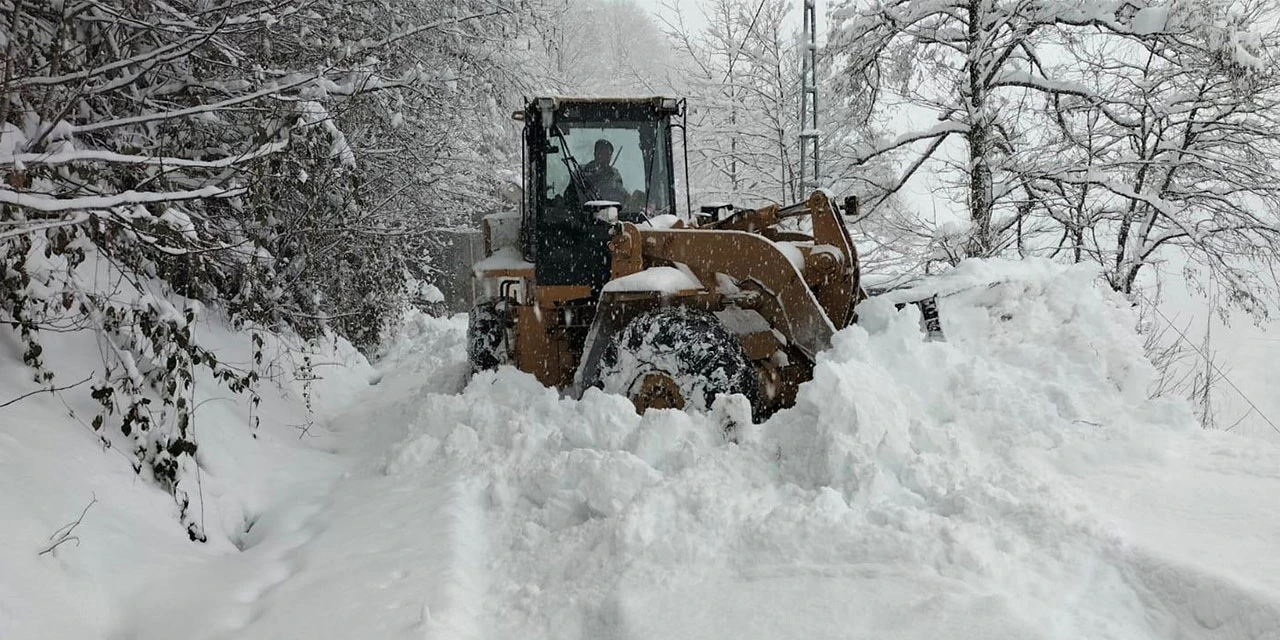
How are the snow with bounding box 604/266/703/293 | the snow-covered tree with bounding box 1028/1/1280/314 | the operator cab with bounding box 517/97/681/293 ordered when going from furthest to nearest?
the snow-covered tree with bounding box 1028/1/1280/314 < the operator cab with bounding box 517/97/681/293 < the snow with bounding box 604/266/703/293

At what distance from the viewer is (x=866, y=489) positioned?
3.74 m

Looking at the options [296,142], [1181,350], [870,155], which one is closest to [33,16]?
[296,142]

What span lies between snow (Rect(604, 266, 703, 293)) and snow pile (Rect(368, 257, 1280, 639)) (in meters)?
0.83

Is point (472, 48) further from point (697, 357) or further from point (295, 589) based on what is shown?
point (295, 589)

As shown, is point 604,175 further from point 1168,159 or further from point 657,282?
point 1168,159

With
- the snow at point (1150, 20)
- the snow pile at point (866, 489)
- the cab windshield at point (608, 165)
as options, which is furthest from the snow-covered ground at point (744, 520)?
the snow at point (1150, 20)

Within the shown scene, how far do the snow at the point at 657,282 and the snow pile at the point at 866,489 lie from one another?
2.73 feet

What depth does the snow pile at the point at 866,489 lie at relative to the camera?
2982 millimetres

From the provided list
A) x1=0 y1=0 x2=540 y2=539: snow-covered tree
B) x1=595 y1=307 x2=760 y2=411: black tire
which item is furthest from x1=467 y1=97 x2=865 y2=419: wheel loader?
x1=0 y1=0 x2=540 y2=539: snow-covered tree

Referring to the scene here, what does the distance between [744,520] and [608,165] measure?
4.34 m

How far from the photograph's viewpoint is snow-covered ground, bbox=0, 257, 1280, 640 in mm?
2982

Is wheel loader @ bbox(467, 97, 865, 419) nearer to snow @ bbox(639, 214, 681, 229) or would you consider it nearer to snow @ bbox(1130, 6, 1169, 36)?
snow @ bbox(639, 214, 681, 229)

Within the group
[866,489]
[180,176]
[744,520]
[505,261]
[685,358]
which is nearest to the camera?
[744,520]

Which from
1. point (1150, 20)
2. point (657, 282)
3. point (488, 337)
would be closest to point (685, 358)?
point (657, 282)
